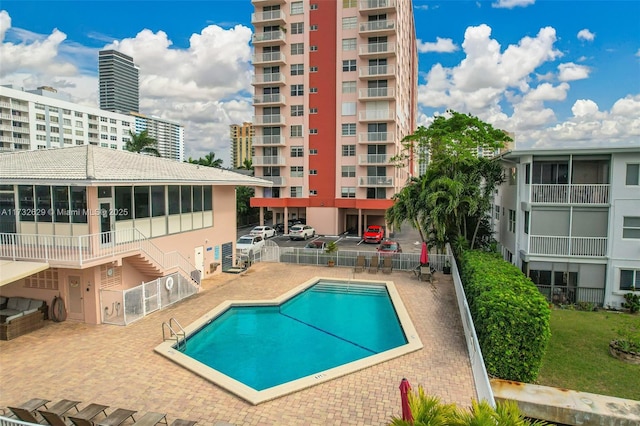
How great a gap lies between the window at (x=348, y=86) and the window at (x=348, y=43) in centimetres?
379

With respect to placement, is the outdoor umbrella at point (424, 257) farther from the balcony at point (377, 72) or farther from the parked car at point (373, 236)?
the balcony at point (377, 72)

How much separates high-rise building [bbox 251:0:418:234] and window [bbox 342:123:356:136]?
109 millimetres

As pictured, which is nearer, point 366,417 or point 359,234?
point 366,417

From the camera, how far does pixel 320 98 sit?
1741 inches

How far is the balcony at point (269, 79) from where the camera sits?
44.7 meters

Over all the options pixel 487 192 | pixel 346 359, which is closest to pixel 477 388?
pixel 346 359

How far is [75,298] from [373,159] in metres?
32.4

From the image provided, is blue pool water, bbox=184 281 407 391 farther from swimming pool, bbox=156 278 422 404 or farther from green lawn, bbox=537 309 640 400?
green lawn, bbox=537 309 640 400

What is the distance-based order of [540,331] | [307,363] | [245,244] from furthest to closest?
[245,244] < [307,363] < [540,331]

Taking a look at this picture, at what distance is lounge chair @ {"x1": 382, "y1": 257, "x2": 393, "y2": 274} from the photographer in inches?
946

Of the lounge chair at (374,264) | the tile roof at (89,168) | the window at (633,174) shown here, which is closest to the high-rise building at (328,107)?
the lounge chair at (374,264)

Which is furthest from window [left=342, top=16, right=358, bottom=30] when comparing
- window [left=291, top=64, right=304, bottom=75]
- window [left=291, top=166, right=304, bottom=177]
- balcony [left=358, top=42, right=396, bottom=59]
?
window [left=291, top=166, right=304, bottom=177]

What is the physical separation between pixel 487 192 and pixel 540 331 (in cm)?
1276

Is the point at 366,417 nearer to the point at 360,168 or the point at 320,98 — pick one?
the point at 360,168
